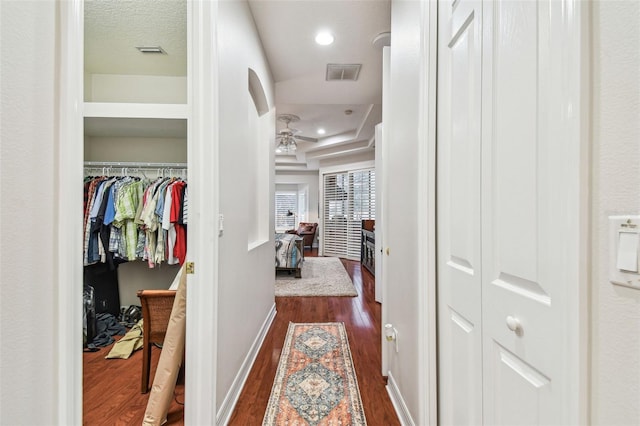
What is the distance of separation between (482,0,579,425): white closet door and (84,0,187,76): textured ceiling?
216cm

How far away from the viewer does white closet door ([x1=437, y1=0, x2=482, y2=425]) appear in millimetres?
920

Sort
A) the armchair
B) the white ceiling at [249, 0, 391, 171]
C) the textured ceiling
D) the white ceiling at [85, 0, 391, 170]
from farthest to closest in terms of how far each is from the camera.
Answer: the armchair < the white ceiling at [249, 0, 391, 171] < the white ceiling at [85, 0, 391, 170] < the textured ceiling

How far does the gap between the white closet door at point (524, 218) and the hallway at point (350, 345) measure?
1.02 meters

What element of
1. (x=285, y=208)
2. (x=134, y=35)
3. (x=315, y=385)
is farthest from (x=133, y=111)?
(x=285, y=208)

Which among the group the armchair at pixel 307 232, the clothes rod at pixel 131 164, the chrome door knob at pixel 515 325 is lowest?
the armchair at pixel 307 232

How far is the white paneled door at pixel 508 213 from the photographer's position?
58 cm

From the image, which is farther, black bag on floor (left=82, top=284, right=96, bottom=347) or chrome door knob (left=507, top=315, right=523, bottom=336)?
black bag on floor (left=82, top=284, right=96, bottom=347)

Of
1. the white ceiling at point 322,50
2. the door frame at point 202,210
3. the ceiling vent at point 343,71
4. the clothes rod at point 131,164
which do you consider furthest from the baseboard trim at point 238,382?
the ceiling vent at point 343,71

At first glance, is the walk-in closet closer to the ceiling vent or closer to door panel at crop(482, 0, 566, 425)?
the ceiling vent

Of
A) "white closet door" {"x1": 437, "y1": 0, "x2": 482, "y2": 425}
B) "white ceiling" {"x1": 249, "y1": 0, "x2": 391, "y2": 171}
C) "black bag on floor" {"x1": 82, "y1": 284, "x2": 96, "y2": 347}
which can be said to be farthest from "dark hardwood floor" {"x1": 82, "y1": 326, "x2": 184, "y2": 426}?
"white ceiling" {"x1": 249, "y1": 0, "x2": 391, "y2": 171}

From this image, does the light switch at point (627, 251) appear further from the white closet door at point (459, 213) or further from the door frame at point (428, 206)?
the door frame at point (428, 206)

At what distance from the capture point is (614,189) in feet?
1.61

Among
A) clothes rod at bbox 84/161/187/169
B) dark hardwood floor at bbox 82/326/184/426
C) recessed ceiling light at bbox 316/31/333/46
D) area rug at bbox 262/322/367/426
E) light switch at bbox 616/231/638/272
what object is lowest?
dark hardwood floor at bbox 82/326/184/426

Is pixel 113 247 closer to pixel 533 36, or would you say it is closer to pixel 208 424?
pixel 208 424
